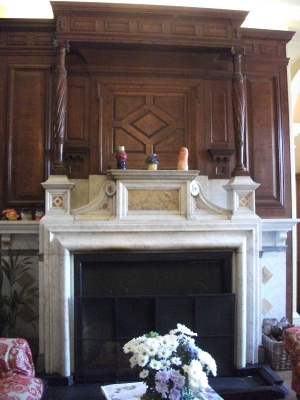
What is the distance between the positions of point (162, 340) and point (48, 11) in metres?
3.34

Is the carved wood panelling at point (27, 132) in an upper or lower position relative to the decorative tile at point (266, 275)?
upper

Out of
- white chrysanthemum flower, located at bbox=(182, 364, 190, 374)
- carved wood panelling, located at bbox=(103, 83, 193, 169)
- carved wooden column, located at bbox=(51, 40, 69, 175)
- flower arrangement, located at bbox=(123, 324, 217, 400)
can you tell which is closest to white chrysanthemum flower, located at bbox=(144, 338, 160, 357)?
flower arrangement, located at bbox=(123, 324, 217, 400)

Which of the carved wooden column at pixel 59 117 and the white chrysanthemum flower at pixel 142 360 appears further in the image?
the carved wooden column at pixel 59 117

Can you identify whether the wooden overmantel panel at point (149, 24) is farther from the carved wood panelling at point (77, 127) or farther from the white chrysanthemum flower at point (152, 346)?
the white chrysanthemum flower at point (152, 346)

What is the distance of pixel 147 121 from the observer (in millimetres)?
3576

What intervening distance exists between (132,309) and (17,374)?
1.06 meters

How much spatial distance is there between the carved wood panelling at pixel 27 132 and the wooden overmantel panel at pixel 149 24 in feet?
1.86

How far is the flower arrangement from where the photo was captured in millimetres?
1724

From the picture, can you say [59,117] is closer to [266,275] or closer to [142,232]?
[142,232]

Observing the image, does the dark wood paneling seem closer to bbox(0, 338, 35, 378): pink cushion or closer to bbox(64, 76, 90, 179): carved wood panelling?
bbox(64, 76, 90, 179): carved wood panelling

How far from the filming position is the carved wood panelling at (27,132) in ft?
11.3

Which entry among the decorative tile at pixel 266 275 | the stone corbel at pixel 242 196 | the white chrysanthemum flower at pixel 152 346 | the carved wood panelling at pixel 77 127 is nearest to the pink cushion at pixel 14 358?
the white chrysanthemum flower at pixel 152 346

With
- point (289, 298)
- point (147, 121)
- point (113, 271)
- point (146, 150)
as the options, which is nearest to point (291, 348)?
point (289, 298)

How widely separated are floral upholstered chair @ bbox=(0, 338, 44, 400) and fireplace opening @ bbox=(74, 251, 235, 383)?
728 mm
